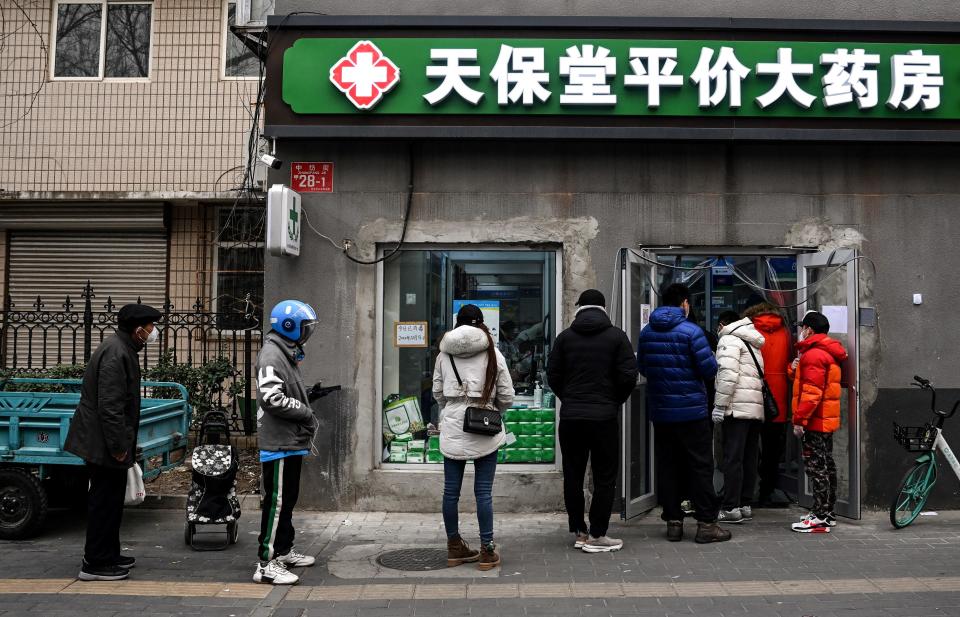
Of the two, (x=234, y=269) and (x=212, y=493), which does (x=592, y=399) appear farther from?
(x=234, y=269)

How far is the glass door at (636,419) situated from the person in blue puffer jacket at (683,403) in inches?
16.9

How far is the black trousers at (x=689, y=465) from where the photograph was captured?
645 centimetres

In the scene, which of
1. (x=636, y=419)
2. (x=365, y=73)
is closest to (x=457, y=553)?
(x=636, y=419)

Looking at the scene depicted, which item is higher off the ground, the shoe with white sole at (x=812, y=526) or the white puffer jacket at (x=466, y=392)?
the white puffer jacket at (x=466, y=392)

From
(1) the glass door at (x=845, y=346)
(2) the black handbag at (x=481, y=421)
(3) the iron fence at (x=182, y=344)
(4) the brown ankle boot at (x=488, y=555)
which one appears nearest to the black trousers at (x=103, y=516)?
(2) the black handbag at (x=481, y=421)

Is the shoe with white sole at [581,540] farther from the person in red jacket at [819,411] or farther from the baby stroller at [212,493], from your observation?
the baby stroller at [212,493]

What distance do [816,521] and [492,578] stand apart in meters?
2.97

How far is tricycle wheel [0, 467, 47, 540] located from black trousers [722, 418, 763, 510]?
5.67 meters

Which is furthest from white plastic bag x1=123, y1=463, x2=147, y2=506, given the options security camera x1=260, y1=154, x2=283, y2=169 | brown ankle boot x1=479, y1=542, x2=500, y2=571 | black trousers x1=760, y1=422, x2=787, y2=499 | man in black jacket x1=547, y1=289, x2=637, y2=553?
black trousers x1=760, y1=422, x2=787, y2=499

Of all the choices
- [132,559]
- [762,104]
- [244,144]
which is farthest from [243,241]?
[762,104]

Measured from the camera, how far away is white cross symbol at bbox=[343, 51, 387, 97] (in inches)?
287

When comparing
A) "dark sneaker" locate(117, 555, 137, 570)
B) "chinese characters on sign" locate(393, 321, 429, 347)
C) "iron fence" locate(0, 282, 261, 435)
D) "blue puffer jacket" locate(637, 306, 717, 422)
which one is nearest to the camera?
"dark sneaker" locate(117, 555, 137, 570)

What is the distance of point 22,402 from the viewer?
6.73 m

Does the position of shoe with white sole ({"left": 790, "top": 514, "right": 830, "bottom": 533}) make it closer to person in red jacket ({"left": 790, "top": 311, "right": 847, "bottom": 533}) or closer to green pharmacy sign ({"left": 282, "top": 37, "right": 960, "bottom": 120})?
person in red jacket ({"left": 790, "top": 311, "right": 847, "bottom": 533})
